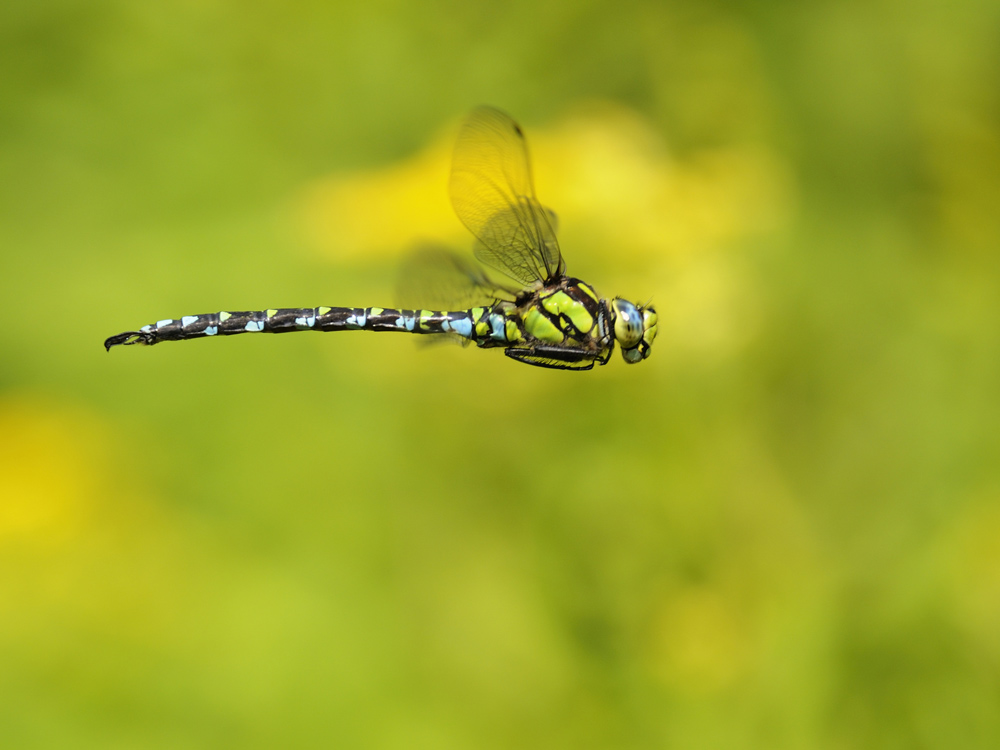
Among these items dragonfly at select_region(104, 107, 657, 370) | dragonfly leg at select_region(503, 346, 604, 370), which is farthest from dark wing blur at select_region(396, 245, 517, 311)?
dragonfly leg at select_region(503, 346, 604, 370)

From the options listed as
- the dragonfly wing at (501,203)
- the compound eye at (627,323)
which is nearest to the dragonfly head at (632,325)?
the compound eye at (627,323)

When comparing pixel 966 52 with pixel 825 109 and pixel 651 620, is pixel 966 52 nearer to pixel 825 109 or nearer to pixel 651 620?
pixel 825 109

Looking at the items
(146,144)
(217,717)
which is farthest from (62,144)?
(217,717)

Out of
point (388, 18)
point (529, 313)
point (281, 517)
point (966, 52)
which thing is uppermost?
point (388, 18)

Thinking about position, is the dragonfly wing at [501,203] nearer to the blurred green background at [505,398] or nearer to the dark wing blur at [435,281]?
the dark wing blur at [435,281]

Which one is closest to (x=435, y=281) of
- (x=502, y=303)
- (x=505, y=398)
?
(x=502, y=303)

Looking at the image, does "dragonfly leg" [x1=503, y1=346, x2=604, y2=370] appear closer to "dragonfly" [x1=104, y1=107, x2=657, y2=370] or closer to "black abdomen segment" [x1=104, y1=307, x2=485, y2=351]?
"dragonfly" [x1=104, y1=107, x2=657, y2=370]
